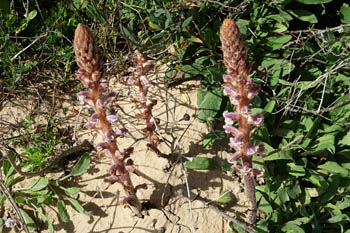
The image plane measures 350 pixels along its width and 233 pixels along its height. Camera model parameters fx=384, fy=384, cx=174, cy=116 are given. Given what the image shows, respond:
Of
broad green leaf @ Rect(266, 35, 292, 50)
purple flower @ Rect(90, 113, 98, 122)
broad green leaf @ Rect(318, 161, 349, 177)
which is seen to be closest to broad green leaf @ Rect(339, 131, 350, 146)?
broad green leaf @ Rect(318, 161, 349, 177)

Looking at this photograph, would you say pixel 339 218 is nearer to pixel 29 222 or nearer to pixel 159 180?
pixel 159 180

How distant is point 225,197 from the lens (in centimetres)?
304

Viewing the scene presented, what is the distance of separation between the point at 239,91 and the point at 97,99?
0.81 meters

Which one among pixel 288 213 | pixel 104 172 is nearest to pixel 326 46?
pixel 288 213

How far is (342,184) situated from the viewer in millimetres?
3057

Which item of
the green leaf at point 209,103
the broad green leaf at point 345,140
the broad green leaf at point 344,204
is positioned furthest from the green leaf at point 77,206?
the broad green leaf at point 345,140

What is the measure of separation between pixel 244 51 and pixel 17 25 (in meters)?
2.67

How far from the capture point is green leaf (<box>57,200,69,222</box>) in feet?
9.57

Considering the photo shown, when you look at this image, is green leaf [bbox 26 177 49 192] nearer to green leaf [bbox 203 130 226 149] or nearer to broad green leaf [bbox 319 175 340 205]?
green leaf [bbox 203 130 226 149]

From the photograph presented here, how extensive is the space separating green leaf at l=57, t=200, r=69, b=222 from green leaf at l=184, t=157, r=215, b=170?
3.26 ft

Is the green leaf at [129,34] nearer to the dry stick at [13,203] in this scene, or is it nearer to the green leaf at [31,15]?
the green leaf at [31,15]

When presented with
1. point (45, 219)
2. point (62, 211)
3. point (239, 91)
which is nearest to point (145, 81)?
point (239, 91)

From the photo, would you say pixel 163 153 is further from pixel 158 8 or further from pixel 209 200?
pixel 158 8

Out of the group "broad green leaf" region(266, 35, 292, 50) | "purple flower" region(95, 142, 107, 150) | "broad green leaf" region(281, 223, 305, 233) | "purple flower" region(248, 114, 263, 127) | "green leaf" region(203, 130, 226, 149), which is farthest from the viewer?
"broad green leaf" region(266, 35, 292, 50)
